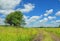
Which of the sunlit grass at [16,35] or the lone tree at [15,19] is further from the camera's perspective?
the lone tree at [15,19]

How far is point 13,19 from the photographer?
295 feet

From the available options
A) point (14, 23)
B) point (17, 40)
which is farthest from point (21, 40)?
point (14, 23)

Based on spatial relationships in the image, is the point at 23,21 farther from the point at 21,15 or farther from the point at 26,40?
the point at 26,40

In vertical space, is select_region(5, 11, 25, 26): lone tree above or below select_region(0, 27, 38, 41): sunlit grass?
above

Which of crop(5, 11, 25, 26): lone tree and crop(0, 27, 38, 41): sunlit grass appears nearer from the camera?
crop(0, 27, 38, 41): sunlit grass

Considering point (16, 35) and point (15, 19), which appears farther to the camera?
point (15, 19)

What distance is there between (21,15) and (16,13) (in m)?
3.57

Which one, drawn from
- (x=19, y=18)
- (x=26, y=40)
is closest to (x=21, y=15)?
(x=19, y=18)

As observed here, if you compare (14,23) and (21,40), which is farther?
(14,23)

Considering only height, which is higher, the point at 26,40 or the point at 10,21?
the point at 10,21

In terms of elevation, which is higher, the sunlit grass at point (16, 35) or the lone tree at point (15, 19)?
the lone tree at point (15, 19)

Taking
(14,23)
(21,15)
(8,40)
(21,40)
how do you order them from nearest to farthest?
(8,40) < (21,40) < (14,23) < (21,15)

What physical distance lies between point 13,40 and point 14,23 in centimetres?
7148

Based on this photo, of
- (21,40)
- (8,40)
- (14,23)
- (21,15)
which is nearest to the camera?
(8,40)
